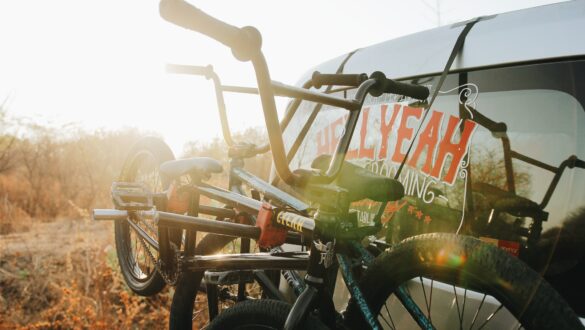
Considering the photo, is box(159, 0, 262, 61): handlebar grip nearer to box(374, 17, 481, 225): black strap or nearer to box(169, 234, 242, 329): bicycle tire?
box(374, 17, 481, 225): black strap

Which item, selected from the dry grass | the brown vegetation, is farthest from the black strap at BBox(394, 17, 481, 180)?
the dry grass

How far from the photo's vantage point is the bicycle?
1.08m

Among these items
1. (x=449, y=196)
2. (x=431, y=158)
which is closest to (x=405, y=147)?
(x=431, y=158)

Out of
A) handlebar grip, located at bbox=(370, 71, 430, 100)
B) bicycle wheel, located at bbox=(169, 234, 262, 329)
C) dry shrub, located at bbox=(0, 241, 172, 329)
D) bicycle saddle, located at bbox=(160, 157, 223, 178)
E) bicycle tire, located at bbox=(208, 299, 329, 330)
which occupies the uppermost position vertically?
handlebar grip, located at bbox=(370, 71, 430, 100)

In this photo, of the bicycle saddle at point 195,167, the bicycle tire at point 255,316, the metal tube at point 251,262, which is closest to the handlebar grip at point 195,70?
the bicycle saddle at point 195,167

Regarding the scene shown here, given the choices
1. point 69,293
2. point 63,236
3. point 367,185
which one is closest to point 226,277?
point 367,185

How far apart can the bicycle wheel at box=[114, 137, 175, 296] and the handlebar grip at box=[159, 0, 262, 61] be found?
5.74ft

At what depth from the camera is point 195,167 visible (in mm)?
2045

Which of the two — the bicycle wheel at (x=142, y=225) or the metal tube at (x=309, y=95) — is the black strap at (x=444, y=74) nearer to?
the metal tube at (x=309, y=95)

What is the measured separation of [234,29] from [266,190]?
83 centimetres

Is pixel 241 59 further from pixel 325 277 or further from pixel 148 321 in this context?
pixel 148 321

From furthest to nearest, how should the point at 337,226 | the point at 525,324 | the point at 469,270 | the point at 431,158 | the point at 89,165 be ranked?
the point at 89,165
the point at 431,158
the point at 337,226
the point at 469,270
the point at 525,324

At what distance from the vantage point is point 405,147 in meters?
1.95

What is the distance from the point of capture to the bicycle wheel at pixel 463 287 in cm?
106
